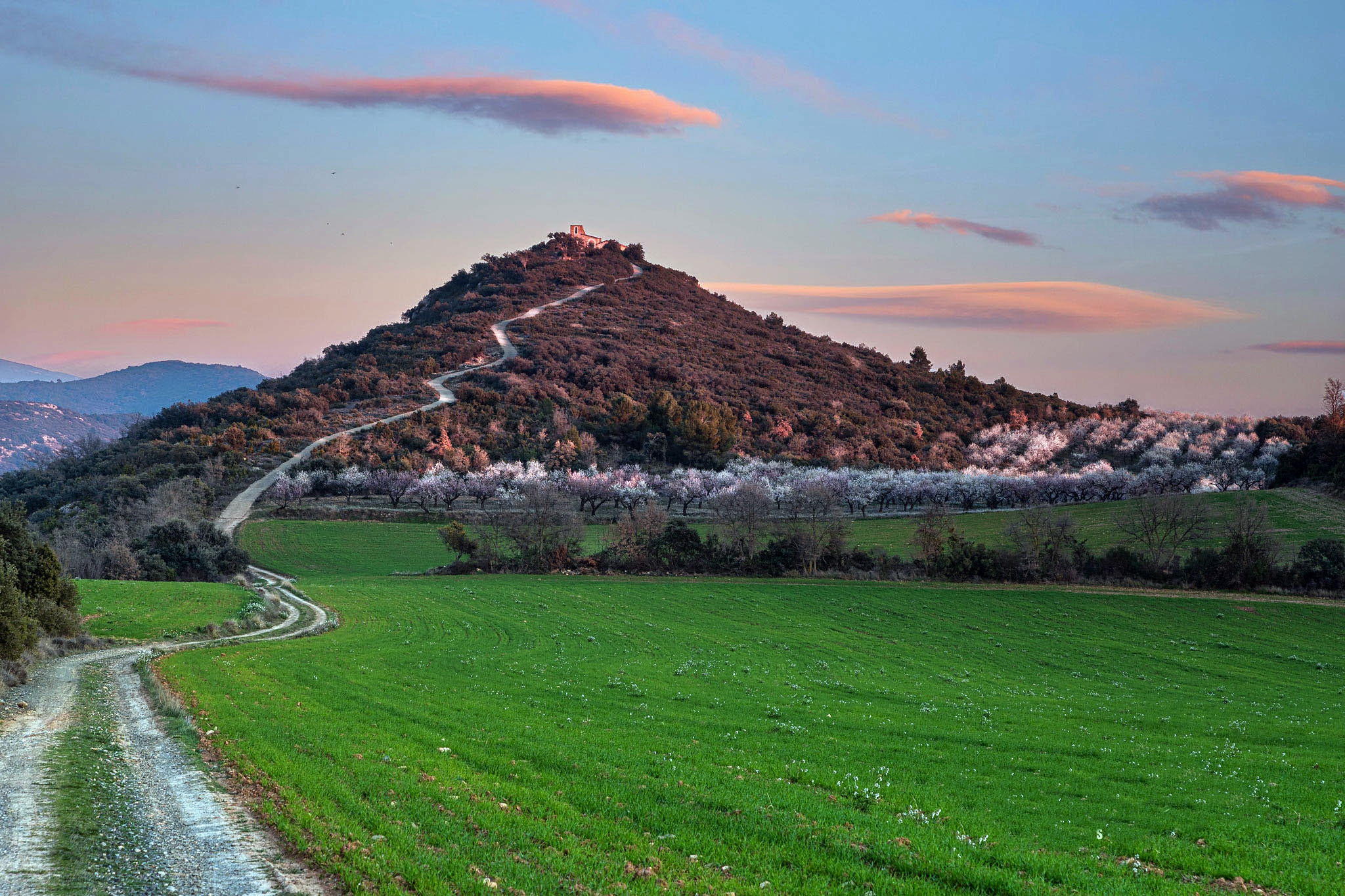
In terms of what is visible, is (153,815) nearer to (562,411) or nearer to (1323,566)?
(1323,566)

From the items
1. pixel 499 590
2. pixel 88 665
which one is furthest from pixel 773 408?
pixel 88 665

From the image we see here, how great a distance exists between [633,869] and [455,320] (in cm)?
18749

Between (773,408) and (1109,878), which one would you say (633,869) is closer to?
(1109,878)

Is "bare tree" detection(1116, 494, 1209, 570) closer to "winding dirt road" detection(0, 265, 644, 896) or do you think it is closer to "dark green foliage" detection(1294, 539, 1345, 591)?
"dark green foliage" detection(1294, 539, 1345, 591)

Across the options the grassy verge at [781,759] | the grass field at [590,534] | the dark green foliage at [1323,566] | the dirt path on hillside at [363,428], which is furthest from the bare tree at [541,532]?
the dark green foliage at [1323,566]

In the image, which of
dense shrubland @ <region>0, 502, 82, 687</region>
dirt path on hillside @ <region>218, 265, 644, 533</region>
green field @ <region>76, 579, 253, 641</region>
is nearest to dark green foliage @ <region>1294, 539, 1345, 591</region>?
green field @ <region>76, 579, 253, 641</region>

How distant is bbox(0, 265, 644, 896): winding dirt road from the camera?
9.80 m

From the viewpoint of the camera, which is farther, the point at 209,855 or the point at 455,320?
the point at 455,320

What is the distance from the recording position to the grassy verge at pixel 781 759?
10.3 m

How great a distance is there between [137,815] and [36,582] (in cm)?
2808

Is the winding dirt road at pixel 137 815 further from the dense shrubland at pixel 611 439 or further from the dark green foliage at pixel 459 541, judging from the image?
the dense shrubland at pixel 611 439

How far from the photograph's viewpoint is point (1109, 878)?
997cm

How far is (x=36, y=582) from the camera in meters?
33.7

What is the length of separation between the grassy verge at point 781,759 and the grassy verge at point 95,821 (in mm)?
1795
